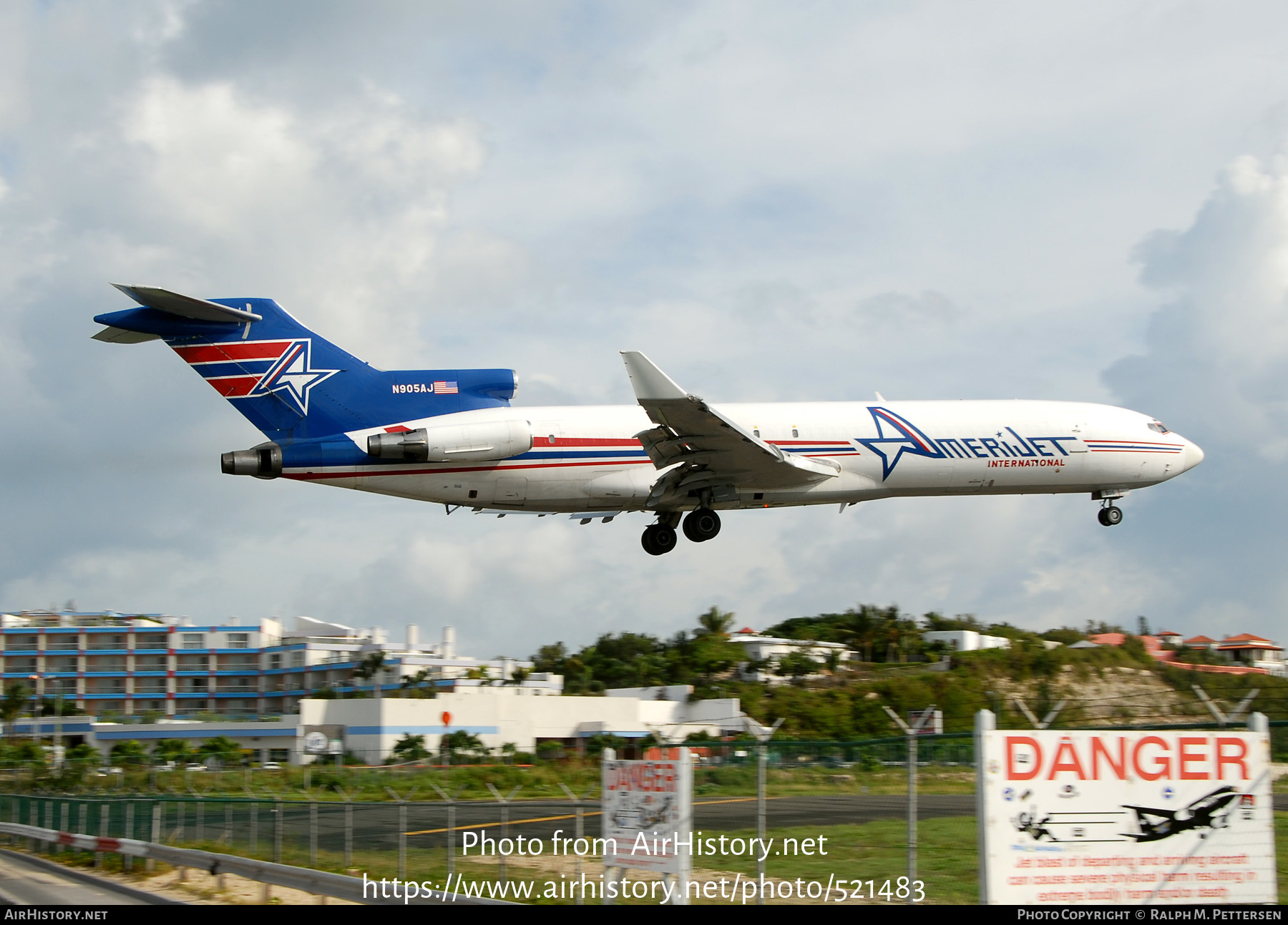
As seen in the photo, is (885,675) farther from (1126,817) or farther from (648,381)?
(1126,817)

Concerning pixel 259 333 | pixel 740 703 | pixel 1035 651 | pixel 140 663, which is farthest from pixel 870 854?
pixel 140 663

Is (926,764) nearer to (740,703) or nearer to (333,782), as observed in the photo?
(333,782)

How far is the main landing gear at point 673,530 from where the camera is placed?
30.0 metres

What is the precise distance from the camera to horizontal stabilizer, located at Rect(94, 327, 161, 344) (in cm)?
2714

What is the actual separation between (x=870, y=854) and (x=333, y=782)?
2051cm

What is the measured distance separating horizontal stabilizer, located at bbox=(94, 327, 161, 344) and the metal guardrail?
1170cm

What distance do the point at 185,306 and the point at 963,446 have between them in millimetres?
18989

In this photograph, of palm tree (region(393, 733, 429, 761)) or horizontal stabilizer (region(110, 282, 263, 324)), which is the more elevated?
horizontal stabilizer (region(110, 282, 263, 324))

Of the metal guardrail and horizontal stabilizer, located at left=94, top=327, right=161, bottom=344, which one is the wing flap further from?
the metal guardrail

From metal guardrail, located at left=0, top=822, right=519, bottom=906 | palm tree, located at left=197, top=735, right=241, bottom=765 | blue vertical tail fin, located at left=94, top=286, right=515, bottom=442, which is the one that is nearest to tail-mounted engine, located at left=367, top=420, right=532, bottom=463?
blue vertical tail fin, located at left=94, top=286, right=515, bottom=442

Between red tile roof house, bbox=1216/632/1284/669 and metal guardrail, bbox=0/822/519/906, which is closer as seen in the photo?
metal guardrail, bbox=0/822/519/906

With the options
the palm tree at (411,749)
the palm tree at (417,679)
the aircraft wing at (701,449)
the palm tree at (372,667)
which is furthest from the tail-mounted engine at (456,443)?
the palm tree at (372,667)

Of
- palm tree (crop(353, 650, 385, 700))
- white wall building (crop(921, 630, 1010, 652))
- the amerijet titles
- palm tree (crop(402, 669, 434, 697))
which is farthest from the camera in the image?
palm tree (crop(353, 650, 385, 700))

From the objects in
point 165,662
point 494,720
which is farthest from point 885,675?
point 165,662
